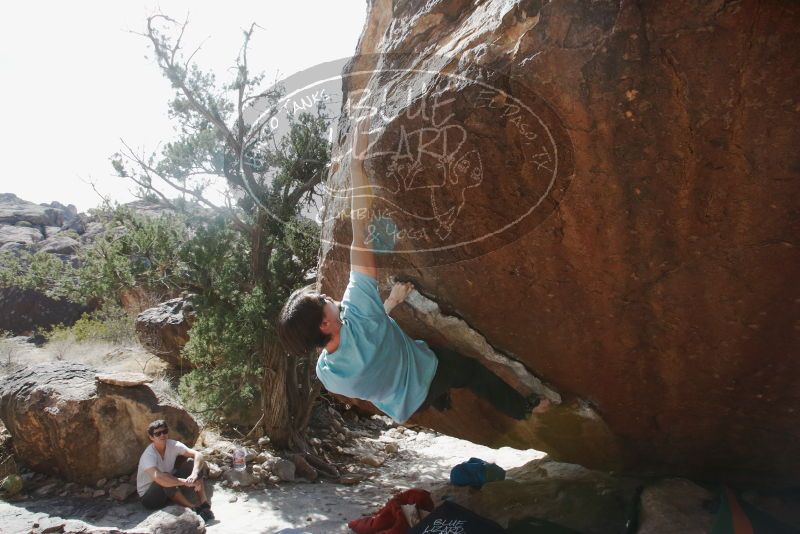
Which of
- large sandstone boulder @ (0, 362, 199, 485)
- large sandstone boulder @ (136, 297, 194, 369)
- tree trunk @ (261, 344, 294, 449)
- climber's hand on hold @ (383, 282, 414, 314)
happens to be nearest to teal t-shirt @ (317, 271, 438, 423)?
climber's hand on hold @ (383, 282, 414, 314)

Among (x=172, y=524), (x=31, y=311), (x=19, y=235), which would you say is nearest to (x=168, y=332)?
(x=172, y=524)

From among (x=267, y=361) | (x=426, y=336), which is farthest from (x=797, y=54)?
(x=267, y=361)

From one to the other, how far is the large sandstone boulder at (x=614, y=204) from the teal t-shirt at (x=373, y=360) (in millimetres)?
351

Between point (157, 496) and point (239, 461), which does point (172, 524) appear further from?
point (239, 461)

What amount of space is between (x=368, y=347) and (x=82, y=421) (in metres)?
4.22

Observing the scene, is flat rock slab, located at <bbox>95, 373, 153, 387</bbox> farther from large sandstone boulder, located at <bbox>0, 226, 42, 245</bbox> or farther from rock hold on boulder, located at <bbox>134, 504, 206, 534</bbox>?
large sandstone boulder, located at <bbox>0, 226, 42, 245</bbox>

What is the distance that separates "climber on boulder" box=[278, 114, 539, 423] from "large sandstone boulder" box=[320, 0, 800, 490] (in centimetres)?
16

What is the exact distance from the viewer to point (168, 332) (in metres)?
9.89

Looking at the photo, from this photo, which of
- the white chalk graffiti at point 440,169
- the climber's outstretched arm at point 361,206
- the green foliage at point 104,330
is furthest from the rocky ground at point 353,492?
the green foliage at point 104,330

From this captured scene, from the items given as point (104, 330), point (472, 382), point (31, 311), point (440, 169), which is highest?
point (440, 169)

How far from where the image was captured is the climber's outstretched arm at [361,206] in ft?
9.36

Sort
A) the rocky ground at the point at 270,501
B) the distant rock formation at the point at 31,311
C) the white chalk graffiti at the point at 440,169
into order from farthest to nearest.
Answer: the distant rock formation at the point at 31,311 → the rocky ground at the point at 270,501 → the white chalk graffiti at the point at 440,169

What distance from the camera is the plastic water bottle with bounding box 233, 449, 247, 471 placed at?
241 inches

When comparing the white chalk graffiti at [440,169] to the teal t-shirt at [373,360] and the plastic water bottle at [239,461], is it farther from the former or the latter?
the plastic water bottle at [239,461]
